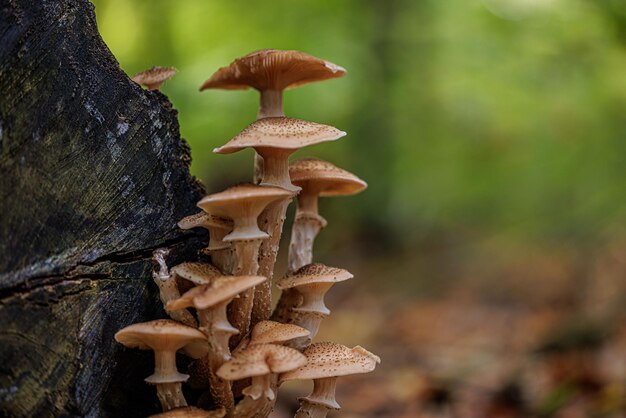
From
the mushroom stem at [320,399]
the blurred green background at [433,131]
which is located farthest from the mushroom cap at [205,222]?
the blurred green background at [433,131]

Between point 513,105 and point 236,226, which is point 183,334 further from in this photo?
point 513,105

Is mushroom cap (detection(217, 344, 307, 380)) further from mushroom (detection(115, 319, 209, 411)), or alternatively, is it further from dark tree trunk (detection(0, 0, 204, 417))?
dark tree trunk (detection(0, 0, 204, 417))

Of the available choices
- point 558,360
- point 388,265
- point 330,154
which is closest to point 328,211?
point 330,154

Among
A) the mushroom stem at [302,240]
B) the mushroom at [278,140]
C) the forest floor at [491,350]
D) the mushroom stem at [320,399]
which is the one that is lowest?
the forest floor at [491,350]

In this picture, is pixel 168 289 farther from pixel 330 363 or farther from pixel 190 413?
pixel 330 363

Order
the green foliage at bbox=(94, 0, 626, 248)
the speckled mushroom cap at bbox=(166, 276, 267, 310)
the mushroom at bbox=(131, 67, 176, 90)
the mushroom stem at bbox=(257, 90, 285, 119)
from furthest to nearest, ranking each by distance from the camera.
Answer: the green foliage at bbox=(94, 0, 626, 248)
the mushroom stem at bbox=(257, 90, 285, 119)
the mushroom at bbox=(131, 67, 176, 90)
the speckled mushroom cap at bbox=(166, 276, 267, 310)

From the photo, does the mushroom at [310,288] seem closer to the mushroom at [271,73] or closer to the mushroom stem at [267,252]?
the mushroom stem at [267,252]

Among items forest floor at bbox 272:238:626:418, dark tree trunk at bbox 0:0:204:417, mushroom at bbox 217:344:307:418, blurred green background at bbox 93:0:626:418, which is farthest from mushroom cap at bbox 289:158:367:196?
blurred green background at bbox 93:0:626:418
